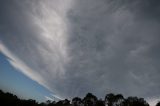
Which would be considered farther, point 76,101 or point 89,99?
point 76,101

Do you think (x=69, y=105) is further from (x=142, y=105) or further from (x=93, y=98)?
(x=142, y=105)

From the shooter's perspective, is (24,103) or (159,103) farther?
(24,103)

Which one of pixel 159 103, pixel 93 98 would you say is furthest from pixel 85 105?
pixel 159 103

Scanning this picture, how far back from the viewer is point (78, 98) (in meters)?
181

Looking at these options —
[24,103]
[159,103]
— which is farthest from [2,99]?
[159,103]

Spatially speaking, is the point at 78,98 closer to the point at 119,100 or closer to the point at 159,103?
the point at 119,100

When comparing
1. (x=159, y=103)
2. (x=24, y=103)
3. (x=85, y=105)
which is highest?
(x=85, y=105)

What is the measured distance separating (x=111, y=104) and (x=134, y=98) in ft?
70.9

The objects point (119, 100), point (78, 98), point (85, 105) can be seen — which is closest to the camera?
point (119, 100)

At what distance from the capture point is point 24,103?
153750mm

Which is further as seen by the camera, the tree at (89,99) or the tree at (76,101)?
the tree at (76,101)

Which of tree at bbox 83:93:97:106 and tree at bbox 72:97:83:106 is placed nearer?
tree at bbox 83:93:97:106

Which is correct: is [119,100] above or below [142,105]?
above

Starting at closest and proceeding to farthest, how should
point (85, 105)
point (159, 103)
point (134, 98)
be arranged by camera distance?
1. point (159, 103)
2. point (134, 98)
3. point (85, 105)
